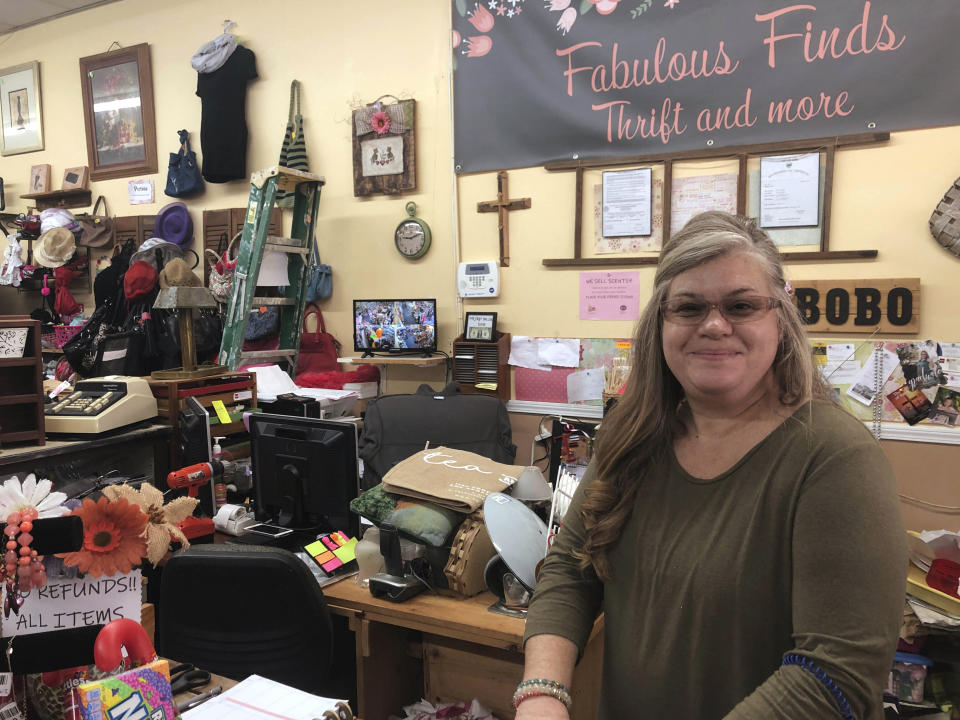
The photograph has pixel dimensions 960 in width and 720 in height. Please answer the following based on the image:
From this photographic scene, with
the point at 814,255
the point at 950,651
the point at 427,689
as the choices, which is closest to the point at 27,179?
the point at 427,689

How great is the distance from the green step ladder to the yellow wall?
0.33 metres

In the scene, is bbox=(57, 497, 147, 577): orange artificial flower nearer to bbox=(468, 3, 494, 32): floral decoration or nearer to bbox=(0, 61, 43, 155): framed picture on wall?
bbox=(468, 3, 494, 32): floral decoration

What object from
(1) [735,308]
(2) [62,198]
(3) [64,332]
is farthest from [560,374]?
(2) [62,198]

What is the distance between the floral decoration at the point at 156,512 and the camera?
122 centimetres

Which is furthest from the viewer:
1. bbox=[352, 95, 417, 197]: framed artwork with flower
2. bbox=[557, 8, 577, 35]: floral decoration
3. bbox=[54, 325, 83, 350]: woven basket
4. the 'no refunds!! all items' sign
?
bbox=[54, 325, 83, 350]: woven basket

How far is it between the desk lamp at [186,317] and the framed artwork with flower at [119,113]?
2430 millimetres

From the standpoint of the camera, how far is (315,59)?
154 inches

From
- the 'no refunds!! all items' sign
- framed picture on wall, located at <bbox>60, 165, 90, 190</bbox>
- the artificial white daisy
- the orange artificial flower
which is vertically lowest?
the 'no refunds!! all items' sign

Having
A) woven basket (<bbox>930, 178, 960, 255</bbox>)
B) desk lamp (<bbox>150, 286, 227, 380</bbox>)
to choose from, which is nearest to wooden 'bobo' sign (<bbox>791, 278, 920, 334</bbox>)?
woven basket (<bbox>930, 178, 960, 255</bbox>)

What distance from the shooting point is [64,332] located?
4469 mm

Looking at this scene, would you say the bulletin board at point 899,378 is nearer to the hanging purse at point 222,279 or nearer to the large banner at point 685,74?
the large banner at point 685,74

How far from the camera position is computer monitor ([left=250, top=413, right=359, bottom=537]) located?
2109 mm

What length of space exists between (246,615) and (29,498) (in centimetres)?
75

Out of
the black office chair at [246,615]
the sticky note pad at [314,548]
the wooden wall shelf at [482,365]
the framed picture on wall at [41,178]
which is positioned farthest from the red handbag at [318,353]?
the framed picture on wall at [41,178]
